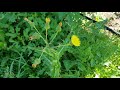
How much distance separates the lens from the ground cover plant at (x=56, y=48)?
2.36m

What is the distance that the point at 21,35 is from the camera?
2678 millimetres

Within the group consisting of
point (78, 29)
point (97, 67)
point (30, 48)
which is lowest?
point (97, 67)

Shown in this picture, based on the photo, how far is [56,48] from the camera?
241cm

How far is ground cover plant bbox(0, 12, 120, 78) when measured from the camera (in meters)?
2.36

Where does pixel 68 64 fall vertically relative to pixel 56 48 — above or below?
below

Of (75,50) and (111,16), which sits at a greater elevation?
(111,16)

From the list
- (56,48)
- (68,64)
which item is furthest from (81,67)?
(56,48)

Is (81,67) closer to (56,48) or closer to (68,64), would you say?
(68,64)

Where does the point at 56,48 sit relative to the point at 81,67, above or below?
above
